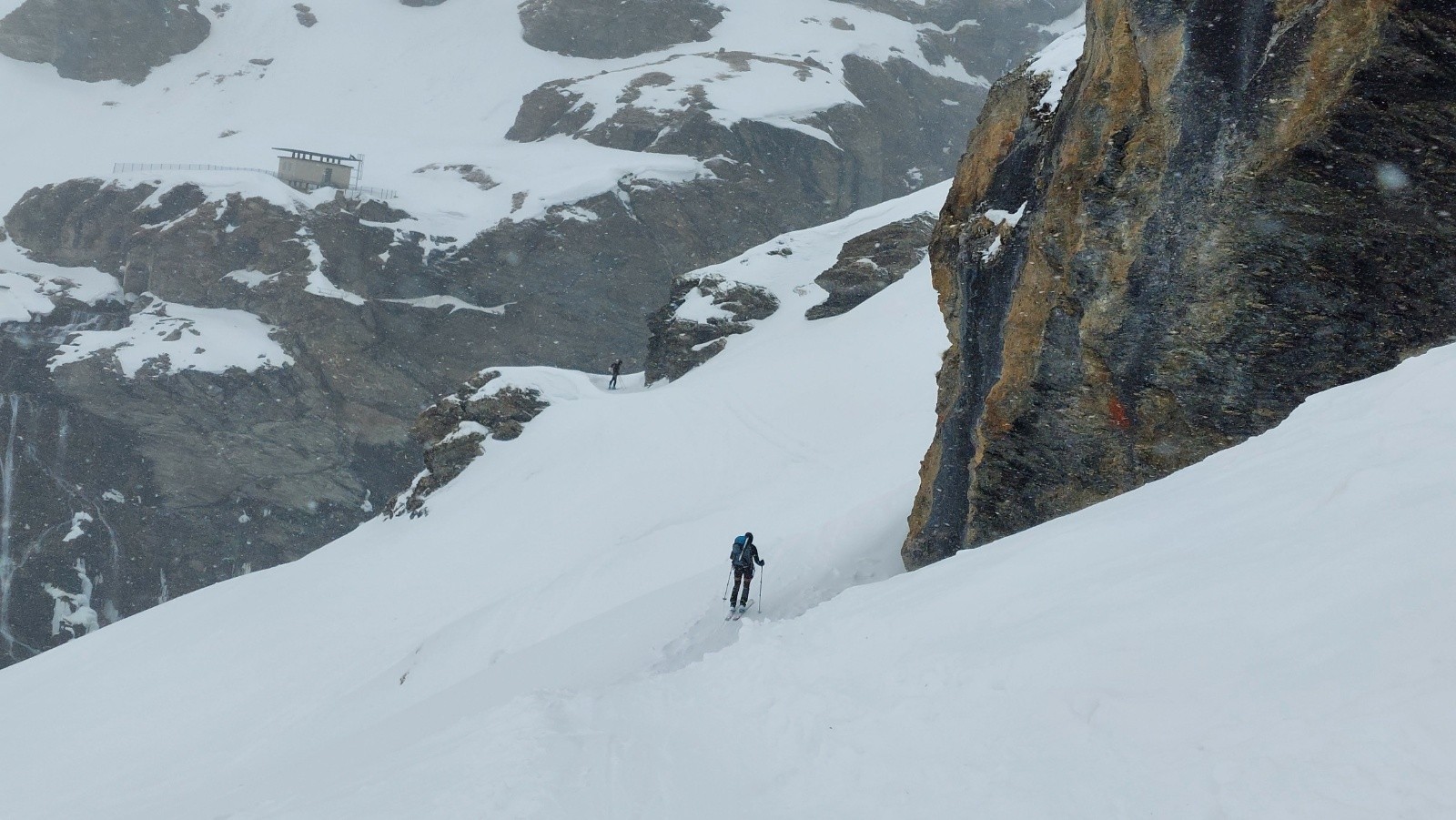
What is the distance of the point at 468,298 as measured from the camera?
51.0 m

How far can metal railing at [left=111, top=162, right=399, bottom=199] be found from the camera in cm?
5253

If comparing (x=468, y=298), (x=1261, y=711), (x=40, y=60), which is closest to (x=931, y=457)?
(x=1261, y=711)

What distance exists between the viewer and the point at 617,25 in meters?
74.0

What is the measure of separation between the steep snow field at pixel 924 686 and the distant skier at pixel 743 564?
0.39 m

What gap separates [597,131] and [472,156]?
8.73 metres

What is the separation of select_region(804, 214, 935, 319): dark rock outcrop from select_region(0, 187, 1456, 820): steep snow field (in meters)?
16.0

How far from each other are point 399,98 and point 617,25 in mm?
18643

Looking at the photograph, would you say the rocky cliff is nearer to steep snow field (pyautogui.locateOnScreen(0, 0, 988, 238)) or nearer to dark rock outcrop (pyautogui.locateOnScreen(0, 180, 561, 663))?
dark rock outcrop (pyautogui.locateOnScreen(0, 180, 561, 663))

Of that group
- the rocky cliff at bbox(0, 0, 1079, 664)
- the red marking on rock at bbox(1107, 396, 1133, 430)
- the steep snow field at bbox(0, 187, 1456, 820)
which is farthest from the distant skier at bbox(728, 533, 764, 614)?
the rocky cliff at bbox(0, 0, 1079, 664)

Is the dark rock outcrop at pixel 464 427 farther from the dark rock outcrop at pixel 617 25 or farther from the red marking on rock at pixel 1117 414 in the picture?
the dark rock outcrop at pixel 617 25

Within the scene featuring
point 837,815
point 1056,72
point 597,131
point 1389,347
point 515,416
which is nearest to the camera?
point 837,815

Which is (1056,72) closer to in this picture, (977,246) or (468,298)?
(977,246)

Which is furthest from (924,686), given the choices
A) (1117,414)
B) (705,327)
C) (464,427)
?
(705,327)

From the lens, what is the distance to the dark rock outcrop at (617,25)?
73.8m
